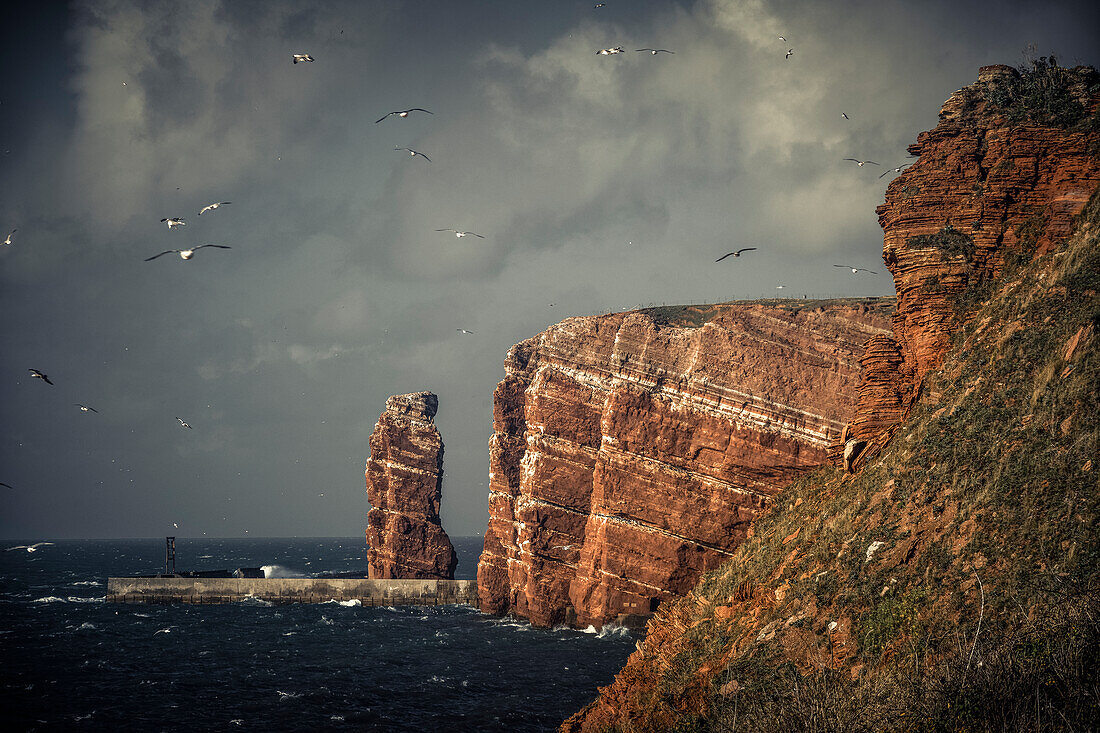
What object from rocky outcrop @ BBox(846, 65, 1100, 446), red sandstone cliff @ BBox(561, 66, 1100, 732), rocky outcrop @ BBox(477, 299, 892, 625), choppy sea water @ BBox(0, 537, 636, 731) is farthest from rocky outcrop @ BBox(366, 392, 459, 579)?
rocky outcrop @ BBox(846, 65, 1100, 446)

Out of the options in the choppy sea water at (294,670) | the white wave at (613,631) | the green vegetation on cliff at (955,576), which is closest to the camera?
the green vegetation on cliff at (955,576)

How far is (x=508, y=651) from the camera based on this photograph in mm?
49375

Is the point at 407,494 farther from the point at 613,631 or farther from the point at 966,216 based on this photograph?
the point at 966,216

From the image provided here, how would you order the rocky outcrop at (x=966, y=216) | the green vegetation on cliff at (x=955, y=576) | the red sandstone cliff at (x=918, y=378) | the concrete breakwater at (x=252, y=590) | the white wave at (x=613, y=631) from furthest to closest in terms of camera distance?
the concrete breakwater at (x=252, y=590), the white wave at (x=613, y=631), the rocky outcrop at (x=966, y=216), the red sandstone cliff at (x=918, y=378), the green vegetation on cliff at (x=955, y=576)

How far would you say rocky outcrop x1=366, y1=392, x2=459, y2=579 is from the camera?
7844cm

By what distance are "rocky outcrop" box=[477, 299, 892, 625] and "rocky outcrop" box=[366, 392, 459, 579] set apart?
62.1ft

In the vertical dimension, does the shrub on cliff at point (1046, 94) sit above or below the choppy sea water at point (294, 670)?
above

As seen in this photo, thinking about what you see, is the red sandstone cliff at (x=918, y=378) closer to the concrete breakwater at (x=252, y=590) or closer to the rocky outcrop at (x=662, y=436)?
the rocky outcrop at (x=662, y=436)

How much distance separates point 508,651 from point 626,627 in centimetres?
915

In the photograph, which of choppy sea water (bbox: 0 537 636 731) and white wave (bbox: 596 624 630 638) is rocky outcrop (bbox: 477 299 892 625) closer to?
white wave (bbox: 596 624 630 638)

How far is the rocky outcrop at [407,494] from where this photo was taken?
7844 centimetres

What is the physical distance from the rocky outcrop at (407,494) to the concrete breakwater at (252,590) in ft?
11.3

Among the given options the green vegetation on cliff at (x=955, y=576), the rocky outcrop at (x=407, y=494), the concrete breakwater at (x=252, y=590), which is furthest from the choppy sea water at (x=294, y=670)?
the green vegetation on cliff at (x=955, y=576)

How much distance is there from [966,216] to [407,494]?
66924 millimetres
